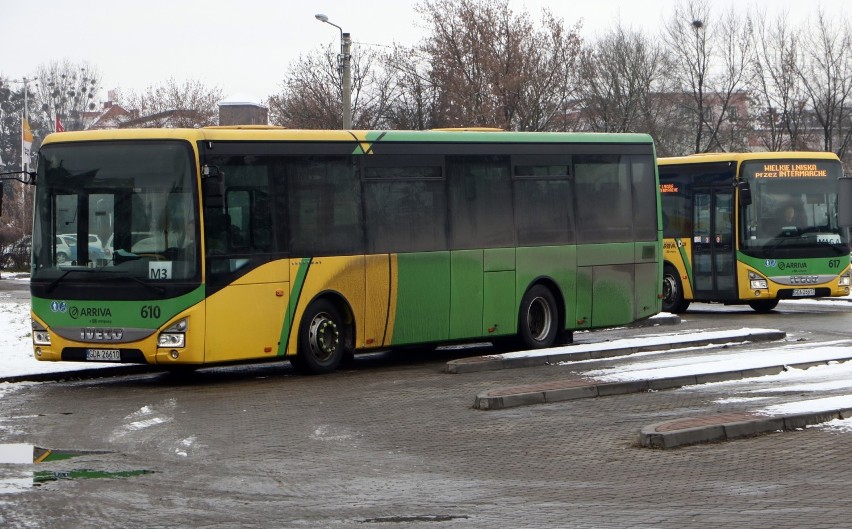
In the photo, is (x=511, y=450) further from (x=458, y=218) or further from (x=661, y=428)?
(x=458, y=218)

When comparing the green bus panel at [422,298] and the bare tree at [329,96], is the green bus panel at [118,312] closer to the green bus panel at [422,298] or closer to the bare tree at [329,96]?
the green bus panel at [422,298]

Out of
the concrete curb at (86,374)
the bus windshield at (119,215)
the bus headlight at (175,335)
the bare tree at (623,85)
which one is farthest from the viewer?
the bare tree at (623,85)

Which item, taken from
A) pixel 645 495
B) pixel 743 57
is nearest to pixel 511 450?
pixel 645 495

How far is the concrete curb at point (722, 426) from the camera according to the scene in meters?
11.2

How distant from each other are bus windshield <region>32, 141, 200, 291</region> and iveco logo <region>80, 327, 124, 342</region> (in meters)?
0.54

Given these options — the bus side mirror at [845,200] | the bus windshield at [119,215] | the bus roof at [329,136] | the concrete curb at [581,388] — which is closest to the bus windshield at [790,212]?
the bus roof at [329,136]

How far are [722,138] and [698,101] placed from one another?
4088mm

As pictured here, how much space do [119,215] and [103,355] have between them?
153 centimetres

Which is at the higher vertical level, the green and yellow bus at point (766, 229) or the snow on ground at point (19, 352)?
the green and yellow bus at point (766, 229)

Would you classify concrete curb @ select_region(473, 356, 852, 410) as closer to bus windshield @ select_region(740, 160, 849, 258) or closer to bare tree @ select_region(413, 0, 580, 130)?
bus windshield @ select_region(740, 160, 849, 258)

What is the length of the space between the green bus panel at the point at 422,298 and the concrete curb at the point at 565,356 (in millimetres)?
674

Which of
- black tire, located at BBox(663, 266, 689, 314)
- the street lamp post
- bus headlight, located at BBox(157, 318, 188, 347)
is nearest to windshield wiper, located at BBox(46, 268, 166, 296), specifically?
bus headlight, located at BBox(157, 318, 188, 347)

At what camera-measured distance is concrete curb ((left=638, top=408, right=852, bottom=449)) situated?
1122 centimetres

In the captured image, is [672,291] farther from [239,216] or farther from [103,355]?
[103,355]
